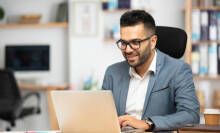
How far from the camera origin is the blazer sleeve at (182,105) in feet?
6.15

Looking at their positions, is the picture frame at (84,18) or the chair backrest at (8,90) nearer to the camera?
the chair backrest at (8,90)

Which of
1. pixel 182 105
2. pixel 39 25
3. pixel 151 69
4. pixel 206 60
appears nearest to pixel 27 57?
pixel 39 25

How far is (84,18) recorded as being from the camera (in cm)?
499

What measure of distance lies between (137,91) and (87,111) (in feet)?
1.93

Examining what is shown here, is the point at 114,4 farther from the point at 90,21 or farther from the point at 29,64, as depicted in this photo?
the point at 29,64

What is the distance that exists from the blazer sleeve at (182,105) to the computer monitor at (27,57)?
3.26 m

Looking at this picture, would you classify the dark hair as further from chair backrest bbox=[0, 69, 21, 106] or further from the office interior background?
the office interior background

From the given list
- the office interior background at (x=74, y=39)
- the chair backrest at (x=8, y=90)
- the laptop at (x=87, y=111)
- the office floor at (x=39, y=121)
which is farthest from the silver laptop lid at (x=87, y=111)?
the office floor at (x=39, y=121)

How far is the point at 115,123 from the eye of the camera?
1.67 metres

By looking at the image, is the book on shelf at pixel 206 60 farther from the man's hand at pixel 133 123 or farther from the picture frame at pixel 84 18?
the man's hand at pixel 133 123

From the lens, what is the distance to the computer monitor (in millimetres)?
5215

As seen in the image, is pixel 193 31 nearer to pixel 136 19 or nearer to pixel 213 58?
pixel 213 58

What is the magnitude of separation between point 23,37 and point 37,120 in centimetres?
106

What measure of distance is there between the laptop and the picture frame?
129 inches
